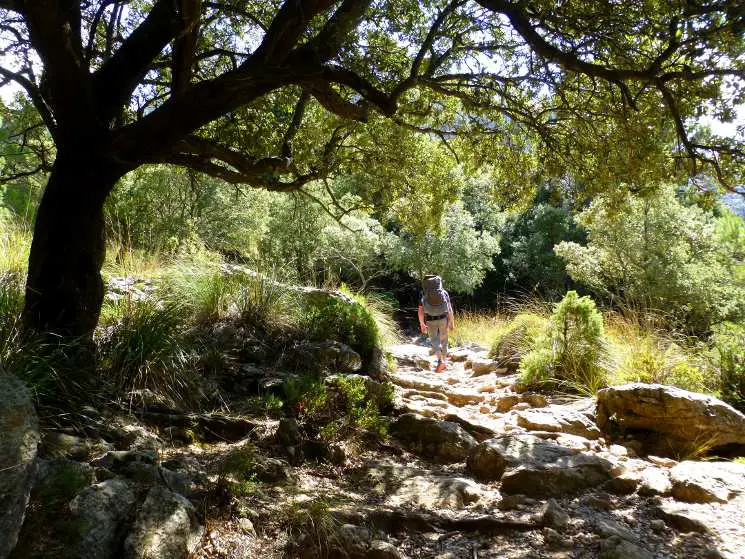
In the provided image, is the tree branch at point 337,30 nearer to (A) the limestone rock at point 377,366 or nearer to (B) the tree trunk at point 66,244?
(B) the tree trunk at point 66,244

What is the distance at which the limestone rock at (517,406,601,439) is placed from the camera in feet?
18.1

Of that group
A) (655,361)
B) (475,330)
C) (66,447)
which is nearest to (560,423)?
(655,361)

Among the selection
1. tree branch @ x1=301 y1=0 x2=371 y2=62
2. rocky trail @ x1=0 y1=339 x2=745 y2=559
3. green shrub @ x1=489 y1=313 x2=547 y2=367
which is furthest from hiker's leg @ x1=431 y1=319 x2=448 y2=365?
tree branch @ x1=301 y1=0 x2=371 y2=62

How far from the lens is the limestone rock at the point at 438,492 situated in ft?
11.9

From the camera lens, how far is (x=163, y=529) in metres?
2.29

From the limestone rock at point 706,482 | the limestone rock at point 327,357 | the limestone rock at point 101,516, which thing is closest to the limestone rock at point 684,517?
the limestone rock at point 706,482

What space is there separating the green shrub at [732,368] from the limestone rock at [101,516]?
21.0 ft

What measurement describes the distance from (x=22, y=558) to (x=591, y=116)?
6085mm

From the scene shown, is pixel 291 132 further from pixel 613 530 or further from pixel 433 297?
pixel 613 530

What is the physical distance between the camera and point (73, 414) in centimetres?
362

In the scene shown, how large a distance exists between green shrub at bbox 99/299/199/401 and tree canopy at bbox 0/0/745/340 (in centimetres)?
40

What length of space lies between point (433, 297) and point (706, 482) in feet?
17.3

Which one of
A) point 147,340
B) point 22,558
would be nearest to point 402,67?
point 147,340

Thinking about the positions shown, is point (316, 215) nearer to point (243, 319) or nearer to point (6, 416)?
point (243, 319)
